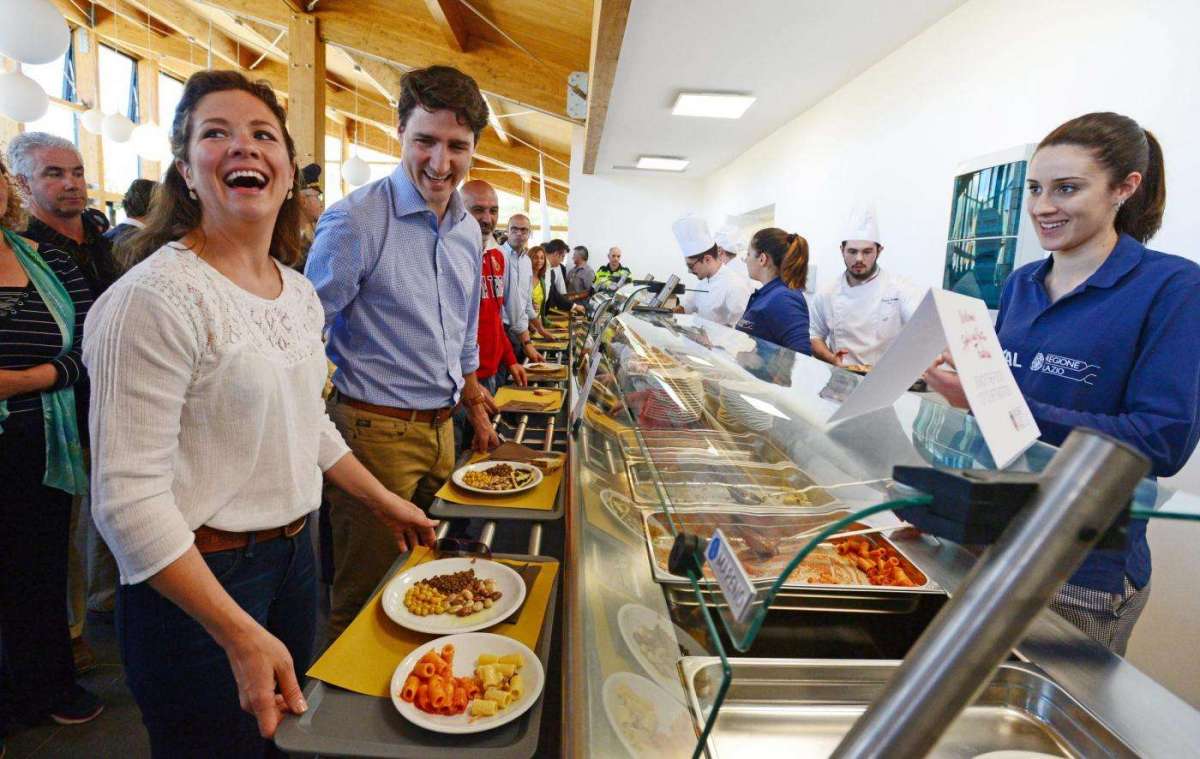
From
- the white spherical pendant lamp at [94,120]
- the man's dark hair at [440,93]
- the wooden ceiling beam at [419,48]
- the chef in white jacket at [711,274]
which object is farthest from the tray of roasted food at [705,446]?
the white spherical pendant lamp at [94,120]

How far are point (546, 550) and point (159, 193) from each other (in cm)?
262

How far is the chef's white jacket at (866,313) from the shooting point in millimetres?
3668

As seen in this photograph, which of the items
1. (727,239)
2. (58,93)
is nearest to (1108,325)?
(727,239)

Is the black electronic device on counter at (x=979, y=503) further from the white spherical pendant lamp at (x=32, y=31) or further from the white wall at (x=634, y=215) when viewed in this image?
the white wall at (x=634, y=215)

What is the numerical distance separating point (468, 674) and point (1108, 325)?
1.36 metres

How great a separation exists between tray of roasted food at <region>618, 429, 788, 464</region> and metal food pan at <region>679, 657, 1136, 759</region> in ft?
0.99

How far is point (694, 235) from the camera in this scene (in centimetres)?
475

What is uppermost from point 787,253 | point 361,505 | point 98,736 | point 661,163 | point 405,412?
point 661,163

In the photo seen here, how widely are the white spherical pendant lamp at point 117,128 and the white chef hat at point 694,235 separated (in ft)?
19.0

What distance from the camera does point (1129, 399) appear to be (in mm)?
1208

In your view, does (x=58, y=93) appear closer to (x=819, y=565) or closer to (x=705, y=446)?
(x=705, y=446)

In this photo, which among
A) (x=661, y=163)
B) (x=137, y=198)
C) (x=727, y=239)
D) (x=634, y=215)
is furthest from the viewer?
(x=634, y=215)

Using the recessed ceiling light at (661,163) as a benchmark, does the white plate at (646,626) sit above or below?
below

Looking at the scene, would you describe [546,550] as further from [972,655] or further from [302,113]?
[302,113]
